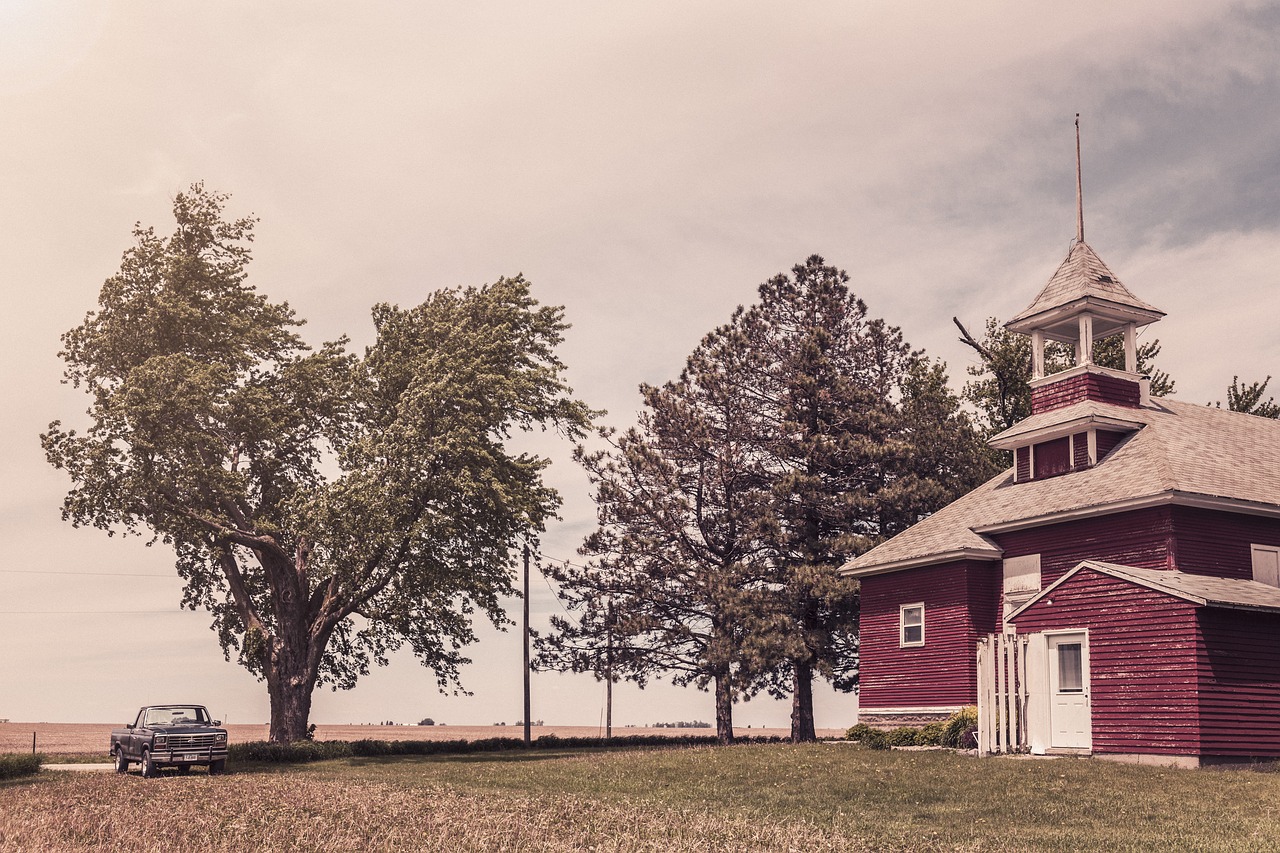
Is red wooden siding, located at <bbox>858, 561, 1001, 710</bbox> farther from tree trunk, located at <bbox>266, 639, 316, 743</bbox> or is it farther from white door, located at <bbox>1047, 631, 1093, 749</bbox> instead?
tree trunk, located at <bbox>266, 639, 316, 743</bbox>

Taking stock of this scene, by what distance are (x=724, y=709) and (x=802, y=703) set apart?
3.73m

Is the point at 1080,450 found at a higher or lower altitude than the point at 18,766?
higher

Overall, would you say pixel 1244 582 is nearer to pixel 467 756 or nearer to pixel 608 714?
pixel 467 756

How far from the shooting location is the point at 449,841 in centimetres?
1560

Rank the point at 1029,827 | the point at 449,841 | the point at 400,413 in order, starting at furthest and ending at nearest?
the point at 400,413, the point at 1029,827, the point at 449,841

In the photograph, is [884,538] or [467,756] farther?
[884,538]

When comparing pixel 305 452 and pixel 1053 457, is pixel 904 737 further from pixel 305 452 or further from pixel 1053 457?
pixel 305 452

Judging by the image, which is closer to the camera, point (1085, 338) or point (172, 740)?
point (172, 740)

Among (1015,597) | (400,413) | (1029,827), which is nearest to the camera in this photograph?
(1029,827)

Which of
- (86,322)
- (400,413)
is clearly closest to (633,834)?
(400,413)

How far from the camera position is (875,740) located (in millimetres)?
36375

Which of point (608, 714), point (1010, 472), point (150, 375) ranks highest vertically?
point (150, 375)

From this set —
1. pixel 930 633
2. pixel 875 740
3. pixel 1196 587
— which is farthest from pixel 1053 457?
pixel 875 740

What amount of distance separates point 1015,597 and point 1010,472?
7.33m
